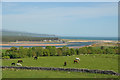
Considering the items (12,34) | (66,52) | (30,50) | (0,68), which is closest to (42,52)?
(30,50)

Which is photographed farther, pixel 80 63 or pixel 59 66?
pixel 80 63

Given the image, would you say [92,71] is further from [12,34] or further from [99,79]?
[12,34]

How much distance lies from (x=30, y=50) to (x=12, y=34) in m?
14.4

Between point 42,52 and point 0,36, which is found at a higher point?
point 0,36

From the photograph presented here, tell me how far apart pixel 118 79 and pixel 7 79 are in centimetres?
1062

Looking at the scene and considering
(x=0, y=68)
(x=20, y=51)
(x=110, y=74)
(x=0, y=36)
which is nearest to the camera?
(x=110, y=74)

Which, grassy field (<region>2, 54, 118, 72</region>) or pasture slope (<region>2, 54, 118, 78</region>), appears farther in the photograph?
grassy field (<region>2, 54, 118, 72</region>)

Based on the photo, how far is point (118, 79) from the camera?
15.8 metres

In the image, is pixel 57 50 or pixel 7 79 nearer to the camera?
pixel 7 79

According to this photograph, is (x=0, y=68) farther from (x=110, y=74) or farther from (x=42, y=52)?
(x=42, y=52)

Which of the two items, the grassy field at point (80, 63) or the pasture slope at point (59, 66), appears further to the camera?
the grassy field at point (80, 63)

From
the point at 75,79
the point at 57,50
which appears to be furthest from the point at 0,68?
the point at 57,50

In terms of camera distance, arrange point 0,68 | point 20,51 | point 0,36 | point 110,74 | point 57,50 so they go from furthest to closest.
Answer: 1. point 0,36
2. point 57,50
3. point 20,51
4. point 0,68
5. point 110,74

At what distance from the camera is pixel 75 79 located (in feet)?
50.4
